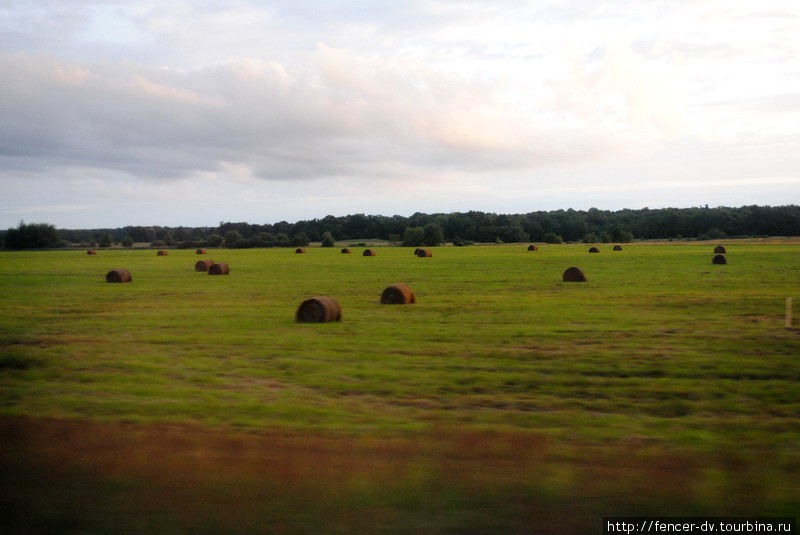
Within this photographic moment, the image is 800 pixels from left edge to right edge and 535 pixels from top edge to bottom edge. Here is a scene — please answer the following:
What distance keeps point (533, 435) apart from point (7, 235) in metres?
106

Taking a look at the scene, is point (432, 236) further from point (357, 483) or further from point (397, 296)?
point (357, 483)

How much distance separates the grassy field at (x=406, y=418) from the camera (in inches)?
221

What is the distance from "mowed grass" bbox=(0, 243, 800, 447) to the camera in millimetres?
8797

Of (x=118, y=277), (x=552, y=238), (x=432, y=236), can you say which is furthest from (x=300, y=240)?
(x=118, y=277)

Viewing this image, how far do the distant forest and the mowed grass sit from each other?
300 feet

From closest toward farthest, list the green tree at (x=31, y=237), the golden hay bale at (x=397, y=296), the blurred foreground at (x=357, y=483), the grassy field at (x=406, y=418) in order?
the blurred foreground at (x=357, y=483) < the grassy field at (x=406, y=418) < the golden hay bale at (x=397, y=296) < the green tree at (x=31, y=237)

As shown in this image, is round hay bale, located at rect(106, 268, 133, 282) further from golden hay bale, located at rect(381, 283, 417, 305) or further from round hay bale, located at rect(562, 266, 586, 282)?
round hay bale, located at rect(562, 266, 586, 282)

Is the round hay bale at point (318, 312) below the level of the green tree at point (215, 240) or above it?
below

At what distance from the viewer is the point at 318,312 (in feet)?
60.5

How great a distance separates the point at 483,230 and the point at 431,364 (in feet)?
388

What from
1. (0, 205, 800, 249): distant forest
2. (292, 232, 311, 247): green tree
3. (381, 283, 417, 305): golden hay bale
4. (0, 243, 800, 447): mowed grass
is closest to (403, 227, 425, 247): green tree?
(0, 205, 800, 249): distant forest

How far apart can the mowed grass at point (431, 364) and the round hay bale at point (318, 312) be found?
1.48 feet

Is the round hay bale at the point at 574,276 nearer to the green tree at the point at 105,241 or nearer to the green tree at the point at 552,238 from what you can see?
the green tree at the point at 552,238

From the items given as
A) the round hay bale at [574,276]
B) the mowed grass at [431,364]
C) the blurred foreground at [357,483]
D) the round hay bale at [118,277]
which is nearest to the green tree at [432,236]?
the round hay bale at [118,277]
